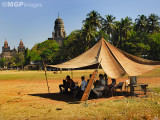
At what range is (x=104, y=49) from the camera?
499 inches

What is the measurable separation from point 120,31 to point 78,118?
189ft

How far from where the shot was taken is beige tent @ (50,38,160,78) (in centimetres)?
1104

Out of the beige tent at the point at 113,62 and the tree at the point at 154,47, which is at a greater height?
the tree at the point at 154,47

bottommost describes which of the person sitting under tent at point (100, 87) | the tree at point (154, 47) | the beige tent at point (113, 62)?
the person sitting under tent at point (100, 87)

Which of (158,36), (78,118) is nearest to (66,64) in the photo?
(78,118)

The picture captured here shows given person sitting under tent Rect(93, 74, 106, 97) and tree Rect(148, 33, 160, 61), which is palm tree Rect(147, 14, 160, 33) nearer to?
tree Rect(148, 33, 160, 61)

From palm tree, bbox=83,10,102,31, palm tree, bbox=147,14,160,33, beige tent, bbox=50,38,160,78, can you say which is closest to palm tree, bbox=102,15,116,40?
palm tree, bbox=83,10,102,31

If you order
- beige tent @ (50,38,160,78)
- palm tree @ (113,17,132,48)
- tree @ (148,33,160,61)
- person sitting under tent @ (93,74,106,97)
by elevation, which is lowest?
person sitting under tent @ (93,74,106,97)

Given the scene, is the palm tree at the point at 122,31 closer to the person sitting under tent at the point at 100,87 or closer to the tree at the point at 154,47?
the tree at the point at 154,47

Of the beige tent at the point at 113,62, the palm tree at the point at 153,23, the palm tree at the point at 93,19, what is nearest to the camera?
the beige tent at the point at 113,62

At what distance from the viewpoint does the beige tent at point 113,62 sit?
1104 centimetres

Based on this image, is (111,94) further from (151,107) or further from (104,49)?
(151,107)

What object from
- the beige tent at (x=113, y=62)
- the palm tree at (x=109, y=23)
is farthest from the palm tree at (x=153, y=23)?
the beige tent at (x=113, y=62)

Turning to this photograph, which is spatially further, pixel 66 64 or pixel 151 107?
pixel 66 64
